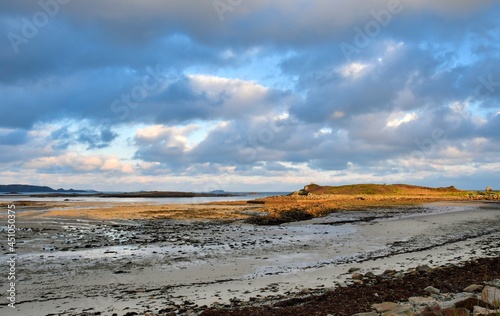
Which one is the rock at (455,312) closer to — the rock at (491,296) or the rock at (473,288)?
the rock at (491,296)

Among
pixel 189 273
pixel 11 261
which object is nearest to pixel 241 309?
pixel 189 273

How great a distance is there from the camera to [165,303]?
380 inches

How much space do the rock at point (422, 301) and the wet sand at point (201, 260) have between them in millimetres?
2742

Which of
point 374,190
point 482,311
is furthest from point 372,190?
point 482,311

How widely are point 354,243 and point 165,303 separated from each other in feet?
43.6

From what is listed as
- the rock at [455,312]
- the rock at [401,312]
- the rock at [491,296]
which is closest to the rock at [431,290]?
the rock at [491,296]

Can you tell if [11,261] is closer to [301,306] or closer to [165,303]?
[165,303]

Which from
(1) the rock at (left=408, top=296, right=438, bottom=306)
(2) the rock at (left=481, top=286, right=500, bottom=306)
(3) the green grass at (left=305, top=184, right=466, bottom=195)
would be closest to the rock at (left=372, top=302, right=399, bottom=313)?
(1) the rock at (left=408, top=296, right=438, bottom=306)

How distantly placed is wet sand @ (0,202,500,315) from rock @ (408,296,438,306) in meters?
2.74

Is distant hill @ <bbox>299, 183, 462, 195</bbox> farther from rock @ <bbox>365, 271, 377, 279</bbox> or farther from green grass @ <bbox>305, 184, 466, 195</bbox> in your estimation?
rock @ <bbox>365, 271, 377, 279</bbox>

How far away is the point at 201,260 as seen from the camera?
52.0 ft

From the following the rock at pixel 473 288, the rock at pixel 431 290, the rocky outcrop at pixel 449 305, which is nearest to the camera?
the rocky outcrop at pixel 449 305

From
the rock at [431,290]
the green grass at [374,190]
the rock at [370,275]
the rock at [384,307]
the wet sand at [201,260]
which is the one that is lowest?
the wet sand at [201,260]

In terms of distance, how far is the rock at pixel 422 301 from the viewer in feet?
26.8
